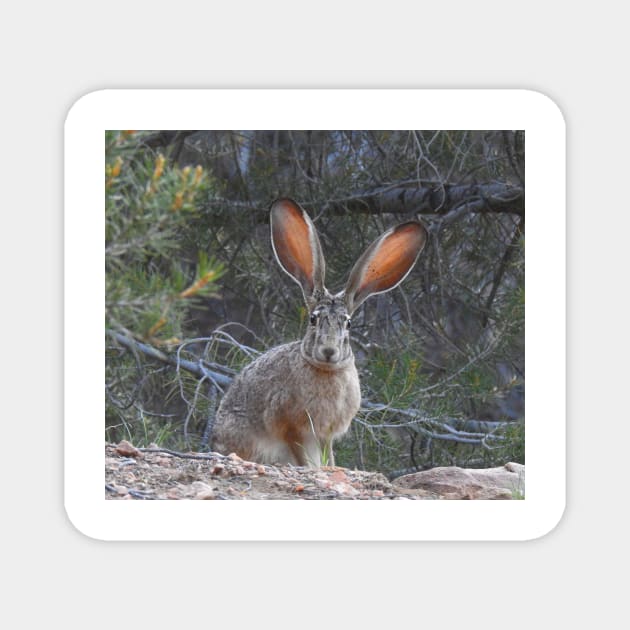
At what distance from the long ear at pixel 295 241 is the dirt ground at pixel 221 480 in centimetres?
71

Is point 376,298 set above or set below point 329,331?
above

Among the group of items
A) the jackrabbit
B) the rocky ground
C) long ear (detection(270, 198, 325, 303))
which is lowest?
the rocky ground

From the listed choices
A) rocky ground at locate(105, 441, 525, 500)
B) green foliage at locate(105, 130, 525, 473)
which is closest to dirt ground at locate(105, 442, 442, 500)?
rocky ground at locate(105, 441, 525, 500)

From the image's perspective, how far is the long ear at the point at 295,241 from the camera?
430cm

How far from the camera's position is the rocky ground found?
154 inches

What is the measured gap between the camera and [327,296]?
434 centimetres

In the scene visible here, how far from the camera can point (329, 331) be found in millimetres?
4289

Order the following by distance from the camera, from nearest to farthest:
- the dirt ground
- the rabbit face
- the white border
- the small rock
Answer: the white border, the dirt ground, the small rock, the rabbit face

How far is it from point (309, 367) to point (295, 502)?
74 centimetres

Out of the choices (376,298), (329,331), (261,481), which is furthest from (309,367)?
(376,298)

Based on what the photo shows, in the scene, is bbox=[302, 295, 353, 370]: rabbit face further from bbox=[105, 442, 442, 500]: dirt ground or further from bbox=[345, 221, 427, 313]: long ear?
bbox=[105, 442, 442, 500]: dirt ground

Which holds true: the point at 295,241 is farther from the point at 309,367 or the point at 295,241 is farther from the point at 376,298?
the point at 376,298
